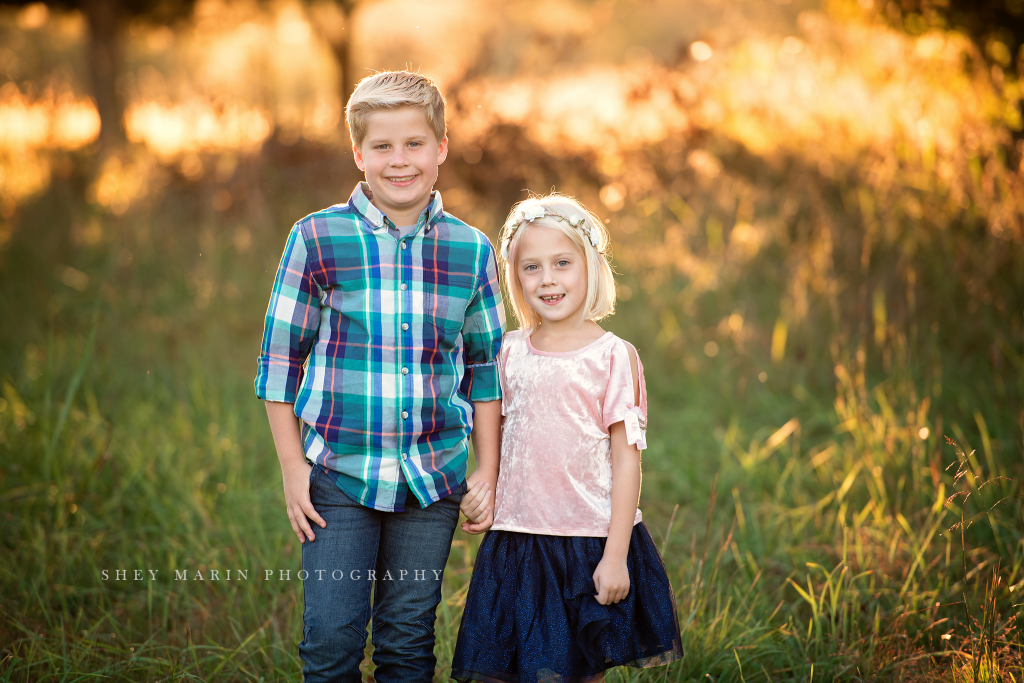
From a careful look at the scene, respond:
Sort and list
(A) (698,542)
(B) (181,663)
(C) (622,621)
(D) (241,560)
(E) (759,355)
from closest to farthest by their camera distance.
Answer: (C) (622,621)
(B) (181,663)
(D) (241,560)
(A) (698,542)
(E) (759,355)

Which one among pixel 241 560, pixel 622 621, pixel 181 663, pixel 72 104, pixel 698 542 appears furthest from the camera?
pixel 72 104

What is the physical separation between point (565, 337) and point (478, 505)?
0.46 metres

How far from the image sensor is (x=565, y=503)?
1780 millimetres

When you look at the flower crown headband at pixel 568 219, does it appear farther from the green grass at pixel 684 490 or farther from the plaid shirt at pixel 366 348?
the green grass at pixel 684 490

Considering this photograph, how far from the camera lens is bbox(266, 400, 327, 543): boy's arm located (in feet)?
5.76

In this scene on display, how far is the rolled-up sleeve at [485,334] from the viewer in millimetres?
1879

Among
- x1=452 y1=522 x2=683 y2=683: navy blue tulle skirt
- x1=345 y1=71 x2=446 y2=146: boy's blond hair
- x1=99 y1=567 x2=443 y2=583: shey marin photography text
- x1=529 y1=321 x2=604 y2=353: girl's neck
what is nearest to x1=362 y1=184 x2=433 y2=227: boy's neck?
x1=345 y1=71 x2=446 y2=146: boy's blond hair

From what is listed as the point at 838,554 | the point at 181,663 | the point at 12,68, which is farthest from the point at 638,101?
the point at 181,663

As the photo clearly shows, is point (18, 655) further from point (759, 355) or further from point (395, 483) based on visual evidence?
point (759, 355)

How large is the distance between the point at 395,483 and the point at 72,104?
19.8 feet

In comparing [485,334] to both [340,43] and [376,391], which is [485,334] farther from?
[340,43]

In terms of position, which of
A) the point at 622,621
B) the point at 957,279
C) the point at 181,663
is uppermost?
the point at 957,279

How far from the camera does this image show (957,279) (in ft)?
13.5

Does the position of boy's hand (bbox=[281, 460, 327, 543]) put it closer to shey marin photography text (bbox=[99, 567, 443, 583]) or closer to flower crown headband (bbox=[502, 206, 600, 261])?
flower crown headband (bbox=[502, 206, 600, 261])
